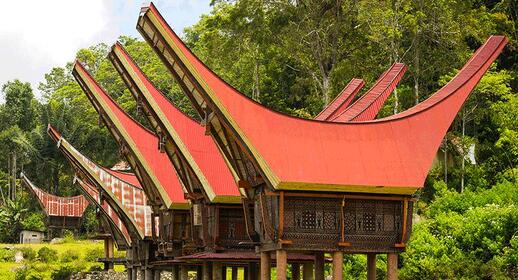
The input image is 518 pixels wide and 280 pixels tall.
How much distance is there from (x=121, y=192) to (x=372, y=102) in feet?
34.0

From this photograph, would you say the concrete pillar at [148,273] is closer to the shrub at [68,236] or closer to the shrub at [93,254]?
the shrub at [93,254]

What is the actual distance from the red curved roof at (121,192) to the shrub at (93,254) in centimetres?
1628

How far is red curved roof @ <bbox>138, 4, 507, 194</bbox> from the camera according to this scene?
1605 cm

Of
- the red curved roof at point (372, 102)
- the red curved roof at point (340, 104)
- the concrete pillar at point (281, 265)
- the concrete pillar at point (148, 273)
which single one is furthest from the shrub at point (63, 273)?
the concrete pillar at point (281, 265)

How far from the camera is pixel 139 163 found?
2419 centimetres

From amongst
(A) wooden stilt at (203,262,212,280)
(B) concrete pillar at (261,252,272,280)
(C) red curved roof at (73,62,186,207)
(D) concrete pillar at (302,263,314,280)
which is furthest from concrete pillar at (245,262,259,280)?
(B) concrete pillar at (261,252,272,280)

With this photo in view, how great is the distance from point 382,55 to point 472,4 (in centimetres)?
397

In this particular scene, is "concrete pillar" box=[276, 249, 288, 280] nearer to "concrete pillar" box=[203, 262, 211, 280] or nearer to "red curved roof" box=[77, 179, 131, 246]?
"concrete pillar" box=[203, 262, 211, 280]

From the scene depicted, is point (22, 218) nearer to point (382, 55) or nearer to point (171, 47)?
point (382, 55)

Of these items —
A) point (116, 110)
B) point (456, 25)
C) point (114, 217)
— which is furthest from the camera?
point (456, 25)

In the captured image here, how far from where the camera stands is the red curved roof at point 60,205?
149 ft

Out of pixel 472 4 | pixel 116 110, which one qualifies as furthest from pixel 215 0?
pixel 116 110

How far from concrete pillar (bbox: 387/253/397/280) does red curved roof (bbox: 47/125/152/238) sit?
12.7 meters

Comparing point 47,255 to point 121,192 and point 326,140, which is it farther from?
point 326,140
